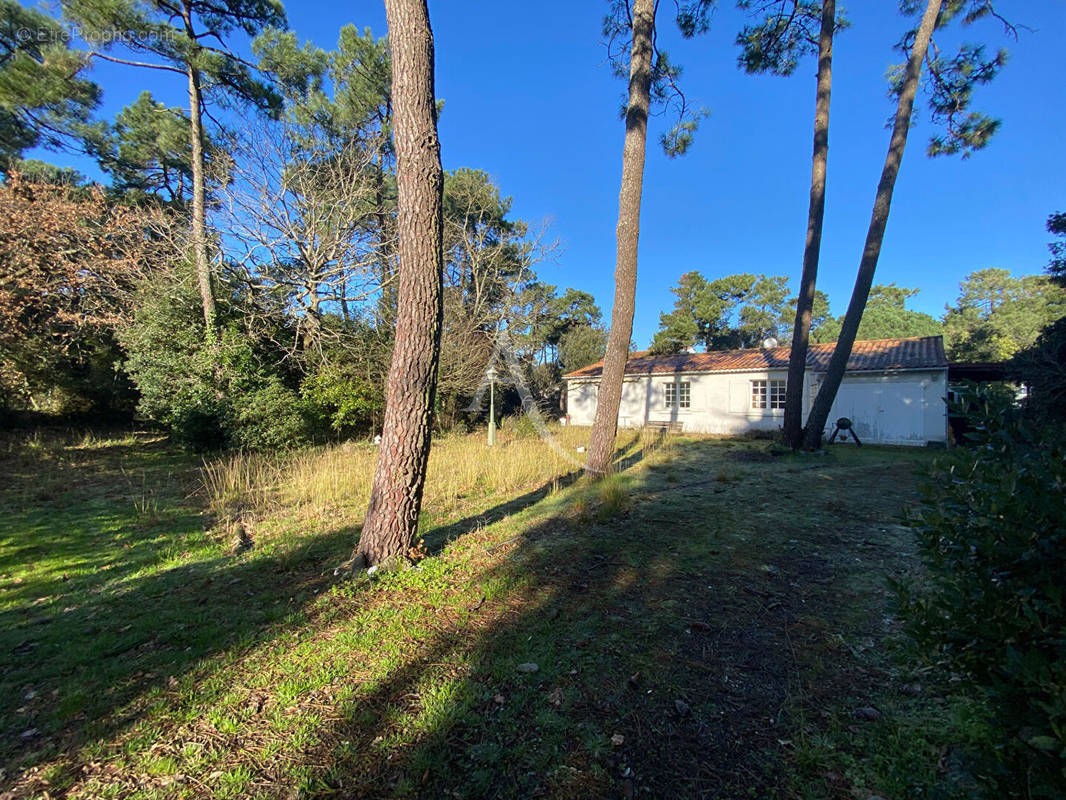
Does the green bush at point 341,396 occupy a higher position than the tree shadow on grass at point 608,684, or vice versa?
the green bush at point 341,396

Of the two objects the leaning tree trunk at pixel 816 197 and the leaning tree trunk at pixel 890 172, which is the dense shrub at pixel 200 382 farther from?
the leaning tree trunk at pixel 890 172

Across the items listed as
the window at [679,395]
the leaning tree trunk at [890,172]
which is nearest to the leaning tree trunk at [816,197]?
the leaning tree trunk at [890,172]

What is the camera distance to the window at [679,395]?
1725cm

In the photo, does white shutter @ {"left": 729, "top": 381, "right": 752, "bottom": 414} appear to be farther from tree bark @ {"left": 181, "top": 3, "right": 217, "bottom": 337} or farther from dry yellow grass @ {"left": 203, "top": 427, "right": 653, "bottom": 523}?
tree bark @ {"left": 181, "top": 3, "right": 217, "bottom": 337}

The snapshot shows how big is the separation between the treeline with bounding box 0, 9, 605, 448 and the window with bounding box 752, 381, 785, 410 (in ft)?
35.6

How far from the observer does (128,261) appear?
969cm

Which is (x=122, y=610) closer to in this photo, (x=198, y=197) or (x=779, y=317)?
(x=198, y=197)

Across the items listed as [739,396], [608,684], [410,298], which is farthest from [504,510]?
[739,396]

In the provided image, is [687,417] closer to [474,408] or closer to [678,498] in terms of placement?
[474,408]

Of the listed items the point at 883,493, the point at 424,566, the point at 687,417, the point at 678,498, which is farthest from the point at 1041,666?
the point at 687,417

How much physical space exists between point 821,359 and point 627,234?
1210 centimetres

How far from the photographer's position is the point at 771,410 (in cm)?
1478

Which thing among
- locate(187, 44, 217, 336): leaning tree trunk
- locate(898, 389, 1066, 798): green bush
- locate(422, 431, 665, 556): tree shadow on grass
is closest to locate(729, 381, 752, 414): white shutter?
locate(422, 431, 665, 556): tree shadow on grass

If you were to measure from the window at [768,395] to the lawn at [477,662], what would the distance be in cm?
1067
